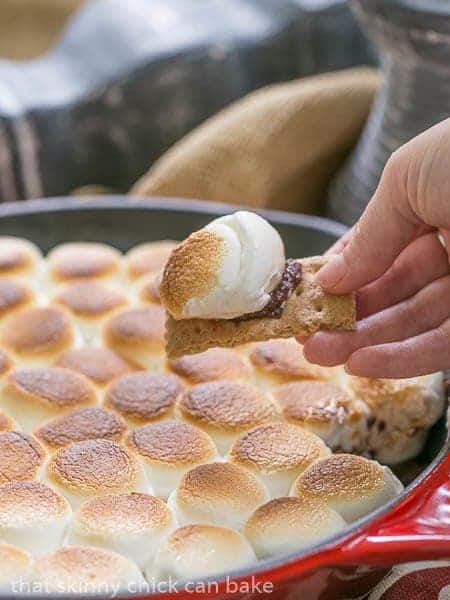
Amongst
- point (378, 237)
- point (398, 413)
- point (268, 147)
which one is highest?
point (378, 237)

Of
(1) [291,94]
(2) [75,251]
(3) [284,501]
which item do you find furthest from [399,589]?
(1) [291,94]

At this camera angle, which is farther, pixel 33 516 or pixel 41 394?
pixel 41 394

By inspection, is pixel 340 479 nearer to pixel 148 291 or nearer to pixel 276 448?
pixel 276 448

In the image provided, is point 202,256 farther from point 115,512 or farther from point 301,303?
point 115,512

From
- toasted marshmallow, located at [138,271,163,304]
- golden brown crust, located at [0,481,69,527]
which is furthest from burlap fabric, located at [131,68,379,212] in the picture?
golden brown crust, located at [0,481,69,527]

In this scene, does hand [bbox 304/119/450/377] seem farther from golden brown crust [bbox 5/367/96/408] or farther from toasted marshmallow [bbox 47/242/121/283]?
toasted marshmallow [bbox 47/242/121/283]

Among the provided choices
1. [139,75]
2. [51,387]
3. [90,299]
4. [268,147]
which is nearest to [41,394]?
[51,387]
